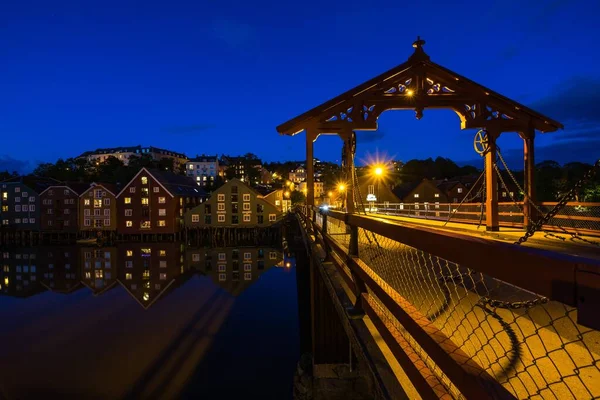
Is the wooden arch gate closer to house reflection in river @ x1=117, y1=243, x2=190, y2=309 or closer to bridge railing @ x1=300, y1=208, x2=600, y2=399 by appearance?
bridge railing @ x1=300, y1=208, x2=600, y2=399

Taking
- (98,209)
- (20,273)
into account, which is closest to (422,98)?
(20,273)

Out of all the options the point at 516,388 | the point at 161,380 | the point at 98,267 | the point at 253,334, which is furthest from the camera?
the point at 98,267

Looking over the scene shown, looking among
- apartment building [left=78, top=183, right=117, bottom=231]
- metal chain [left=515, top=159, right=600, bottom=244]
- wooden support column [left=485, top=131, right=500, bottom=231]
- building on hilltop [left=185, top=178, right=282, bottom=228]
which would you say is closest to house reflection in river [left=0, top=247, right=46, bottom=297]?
apartment building [left=78, top=183, right=117, bottom=231]

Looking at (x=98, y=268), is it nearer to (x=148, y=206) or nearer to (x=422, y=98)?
(x=148, y=206)

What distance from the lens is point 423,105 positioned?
9.70 metres

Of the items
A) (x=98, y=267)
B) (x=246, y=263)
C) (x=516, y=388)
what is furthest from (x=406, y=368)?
(x=98, y=267)

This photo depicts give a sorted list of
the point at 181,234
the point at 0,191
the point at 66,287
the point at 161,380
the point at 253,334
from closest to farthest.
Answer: the point at 161,380, the point at 253,334, the point at 66,287, the point at 181,234, the point at 0,191

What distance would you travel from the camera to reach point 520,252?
117cm

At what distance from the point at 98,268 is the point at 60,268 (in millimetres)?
4138

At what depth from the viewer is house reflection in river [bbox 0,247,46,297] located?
27.2 meters

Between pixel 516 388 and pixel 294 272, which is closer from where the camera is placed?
pixel 516 388

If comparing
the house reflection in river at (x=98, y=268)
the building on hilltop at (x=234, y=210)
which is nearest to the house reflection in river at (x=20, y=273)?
the house reflection in river at (x=98, y=268)

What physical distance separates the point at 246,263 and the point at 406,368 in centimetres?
3484

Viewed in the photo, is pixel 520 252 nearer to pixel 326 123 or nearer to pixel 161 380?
pixel 326 123
